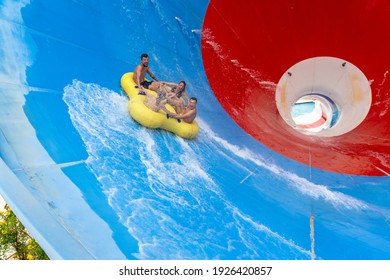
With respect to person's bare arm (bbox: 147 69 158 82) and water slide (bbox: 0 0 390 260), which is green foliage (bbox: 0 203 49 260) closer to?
water slide (bbox: 0 0 390 260)

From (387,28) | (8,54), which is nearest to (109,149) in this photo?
(8,54)

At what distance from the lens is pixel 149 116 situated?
3143 millimetres

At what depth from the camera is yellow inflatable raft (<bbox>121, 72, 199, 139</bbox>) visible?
315cm

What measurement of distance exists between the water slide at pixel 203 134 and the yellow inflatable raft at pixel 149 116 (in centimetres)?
7

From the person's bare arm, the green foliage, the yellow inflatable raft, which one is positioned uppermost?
the person's bare arm

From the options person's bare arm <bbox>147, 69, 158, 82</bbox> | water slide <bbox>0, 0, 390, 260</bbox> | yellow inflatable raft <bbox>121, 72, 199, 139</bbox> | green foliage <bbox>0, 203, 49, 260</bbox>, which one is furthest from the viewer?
green foliage <bbox>0, 203, 49, 260</bbox>

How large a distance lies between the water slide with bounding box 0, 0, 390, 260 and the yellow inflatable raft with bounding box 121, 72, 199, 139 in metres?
0.07

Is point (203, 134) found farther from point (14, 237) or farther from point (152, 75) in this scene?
point (14, 237)

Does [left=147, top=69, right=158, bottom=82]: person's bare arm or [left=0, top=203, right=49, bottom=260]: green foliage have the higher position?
[left=147, top=69, right=158, bottom=82]: person's bare arm

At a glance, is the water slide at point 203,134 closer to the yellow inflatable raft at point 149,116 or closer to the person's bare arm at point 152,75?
the yellow inflatable raft at point 149,116

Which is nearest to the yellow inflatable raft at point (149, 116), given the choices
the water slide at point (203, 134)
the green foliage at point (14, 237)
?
the water slide at point (203, 134)

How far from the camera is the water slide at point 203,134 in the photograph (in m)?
2.28

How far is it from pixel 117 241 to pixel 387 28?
3821 millimetres

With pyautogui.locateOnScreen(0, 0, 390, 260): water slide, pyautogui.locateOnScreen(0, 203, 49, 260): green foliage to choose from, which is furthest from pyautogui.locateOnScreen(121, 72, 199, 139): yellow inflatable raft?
pyautogui.locateOnScreen(0, 203, 49, 260): green foliage
